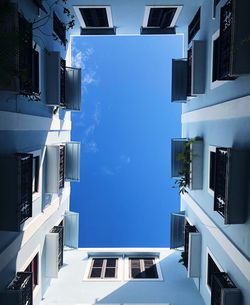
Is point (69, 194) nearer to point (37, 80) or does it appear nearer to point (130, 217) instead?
point (130, 217)

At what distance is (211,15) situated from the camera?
923 centimetres

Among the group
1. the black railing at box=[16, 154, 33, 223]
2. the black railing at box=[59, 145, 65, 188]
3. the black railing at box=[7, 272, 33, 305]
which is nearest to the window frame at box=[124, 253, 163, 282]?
the black railing at box=[59, 145, 65, 188]

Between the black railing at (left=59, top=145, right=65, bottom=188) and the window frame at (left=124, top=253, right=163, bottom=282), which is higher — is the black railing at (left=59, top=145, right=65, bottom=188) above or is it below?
above

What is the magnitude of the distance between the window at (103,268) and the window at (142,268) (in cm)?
51

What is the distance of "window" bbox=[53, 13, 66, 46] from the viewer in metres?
10.8

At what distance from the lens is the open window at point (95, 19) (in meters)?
11.2

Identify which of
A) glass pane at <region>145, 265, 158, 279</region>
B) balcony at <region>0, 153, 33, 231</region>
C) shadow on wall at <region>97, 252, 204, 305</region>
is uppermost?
balcony at <region>0, 153, 33, 231</region>

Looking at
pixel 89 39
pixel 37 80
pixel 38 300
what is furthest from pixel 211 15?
pixel 38 300

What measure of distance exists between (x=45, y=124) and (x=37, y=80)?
1.49 meters

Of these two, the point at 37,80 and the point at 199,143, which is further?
the point at 199,143

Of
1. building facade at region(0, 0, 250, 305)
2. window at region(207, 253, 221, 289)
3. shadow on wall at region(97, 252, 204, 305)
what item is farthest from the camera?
shadow on wall at region(97, 252, 204, 305)

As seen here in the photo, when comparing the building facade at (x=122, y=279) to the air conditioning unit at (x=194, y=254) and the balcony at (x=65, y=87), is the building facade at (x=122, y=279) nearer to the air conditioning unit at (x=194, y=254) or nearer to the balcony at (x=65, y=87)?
the air conditioning unit at (x=194, y=254)

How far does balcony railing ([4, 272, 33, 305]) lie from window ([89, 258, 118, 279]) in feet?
12.4

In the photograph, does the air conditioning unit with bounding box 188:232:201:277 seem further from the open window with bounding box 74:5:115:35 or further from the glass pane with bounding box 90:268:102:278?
the open window with bounding box 74:5:115:35
